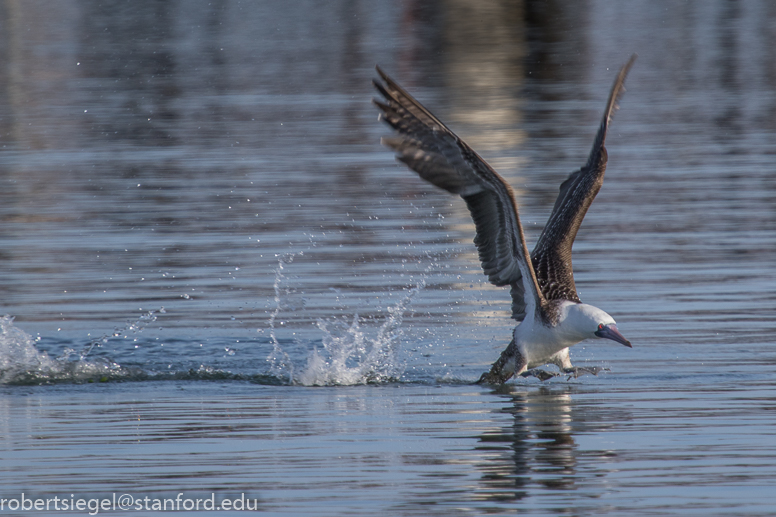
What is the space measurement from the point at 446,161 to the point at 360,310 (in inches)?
109

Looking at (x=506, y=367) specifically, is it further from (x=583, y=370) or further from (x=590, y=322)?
(x=590, y=322)

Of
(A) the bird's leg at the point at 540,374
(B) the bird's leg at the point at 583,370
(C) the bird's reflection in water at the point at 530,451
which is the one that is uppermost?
(B) the bird's leg at the point at 583,370

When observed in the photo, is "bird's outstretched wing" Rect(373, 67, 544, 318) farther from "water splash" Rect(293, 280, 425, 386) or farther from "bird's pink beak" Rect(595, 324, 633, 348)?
"water splash" Rect(293, 280, 425, 386)

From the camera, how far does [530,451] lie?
7.34m

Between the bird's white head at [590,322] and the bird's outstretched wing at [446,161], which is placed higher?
the bird's outstretched wing at [446,161]

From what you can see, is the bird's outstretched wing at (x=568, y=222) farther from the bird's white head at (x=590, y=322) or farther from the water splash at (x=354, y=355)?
the water splash at (x=354, y=355)

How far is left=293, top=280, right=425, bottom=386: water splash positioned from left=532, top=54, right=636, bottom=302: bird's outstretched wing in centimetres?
104

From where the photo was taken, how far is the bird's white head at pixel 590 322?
28.8 feet

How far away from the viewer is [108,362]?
988 cm

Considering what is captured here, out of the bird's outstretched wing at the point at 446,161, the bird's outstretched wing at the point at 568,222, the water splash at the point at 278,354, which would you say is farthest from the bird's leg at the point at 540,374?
the water splash at the point at 278,354

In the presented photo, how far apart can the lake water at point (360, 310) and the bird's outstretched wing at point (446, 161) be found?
1.18 meters

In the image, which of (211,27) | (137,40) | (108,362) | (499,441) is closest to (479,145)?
(108,362)

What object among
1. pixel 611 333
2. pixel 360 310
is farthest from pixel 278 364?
pixel 611 333

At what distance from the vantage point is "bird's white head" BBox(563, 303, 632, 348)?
877 cm
